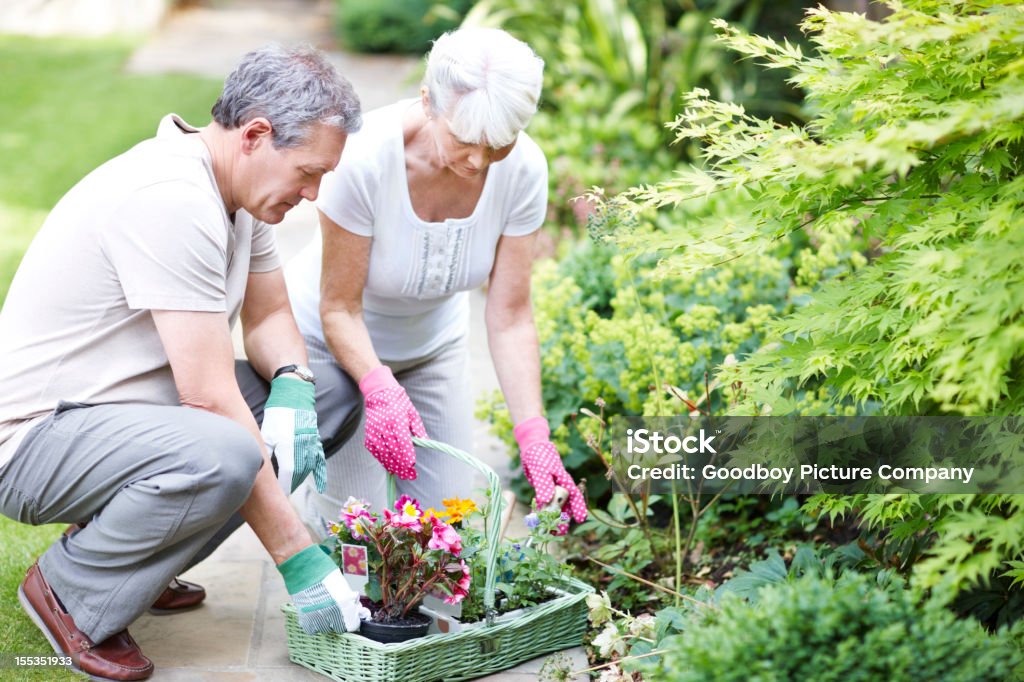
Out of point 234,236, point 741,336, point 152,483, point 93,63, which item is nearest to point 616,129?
point 741,336

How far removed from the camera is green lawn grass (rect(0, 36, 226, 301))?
6030mm

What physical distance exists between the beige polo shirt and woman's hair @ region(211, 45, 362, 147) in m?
0.14

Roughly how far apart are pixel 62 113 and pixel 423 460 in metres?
5.70

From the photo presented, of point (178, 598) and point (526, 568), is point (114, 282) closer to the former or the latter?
point (178, 598)

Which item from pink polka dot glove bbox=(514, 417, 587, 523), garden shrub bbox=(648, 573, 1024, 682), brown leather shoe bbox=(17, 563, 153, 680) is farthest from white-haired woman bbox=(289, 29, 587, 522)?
garden shrub bbox=(648, 573, 1024, 682)

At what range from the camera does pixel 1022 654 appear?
1816 millimetres

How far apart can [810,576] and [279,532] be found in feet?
3.73

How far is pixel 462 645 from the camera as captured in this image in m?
2.38

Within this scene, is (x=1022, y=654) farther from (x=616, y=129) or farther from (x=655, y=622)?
(x=616, y=129)

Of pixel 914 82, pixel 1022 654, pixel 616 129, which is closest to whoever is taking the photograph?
pixel 1022 654

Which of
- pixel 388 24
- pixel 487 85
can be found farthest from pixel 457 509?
pixel 388 24

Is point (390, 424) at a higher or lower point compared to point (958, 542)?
lower

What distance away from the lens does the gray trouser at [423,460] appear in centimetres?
305

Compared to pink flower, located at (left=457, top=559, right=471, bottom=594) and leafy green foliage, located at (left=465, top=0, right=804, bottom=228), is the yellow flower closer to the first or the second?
pink flower, located at (left=457, top=559, right=471, bottom=594)
